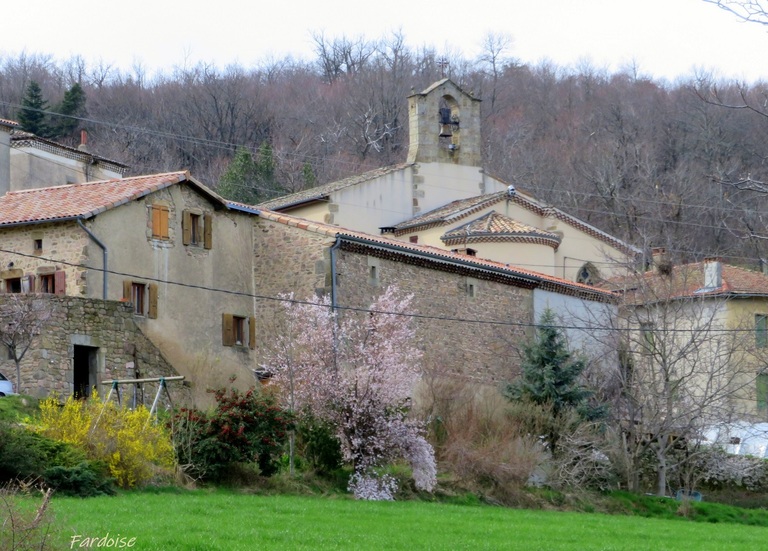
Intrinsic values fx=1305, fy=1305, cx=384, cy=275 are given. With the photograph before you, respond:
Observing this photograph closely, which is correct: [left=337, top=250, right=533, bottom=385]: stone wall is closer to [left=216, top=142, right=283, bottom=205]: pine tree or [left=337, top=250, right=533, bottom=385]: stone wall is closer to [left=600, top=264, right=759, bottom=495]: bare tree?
[left=600, top=264, right=759, bottom=495]: bare tree

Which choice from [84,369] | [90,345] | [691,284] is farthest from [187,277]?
[691,284]

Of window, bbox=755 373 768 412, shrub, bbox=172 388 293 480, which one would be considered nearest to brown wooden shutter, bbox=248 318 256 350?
shrub, bbox=172 388 293 480

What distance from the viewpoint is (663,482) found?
33.2 metres

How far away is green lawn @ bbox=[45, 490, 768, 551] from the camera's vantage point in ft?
51.7

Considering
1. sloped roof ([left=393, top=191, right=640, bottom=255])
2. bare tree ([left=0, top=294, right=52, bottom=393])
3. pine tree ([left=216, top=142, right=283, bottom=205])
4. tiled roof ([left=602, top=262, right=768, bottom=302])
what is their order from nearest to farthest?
bare tree ([left=0, top=294, right=52, bottom=393]) < tiled roof ([left=602, top=262, right=768, bottom=302]) < sloped roof ([left=393, top=191, right=640, bottom=255]) < pine tree ([left=216, top=142, right=283, bottom=205])

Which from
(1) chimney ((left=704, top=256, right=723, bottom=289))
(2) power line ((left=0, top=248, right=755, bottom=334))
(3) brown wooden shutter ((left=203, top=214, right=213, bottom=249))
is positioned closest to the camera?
(2) power line ((left=0, top=248, right=755, bottom=334))

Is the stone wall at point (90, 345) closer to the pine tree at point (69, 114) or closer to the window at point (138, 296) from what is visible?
the window at point (138, 296)

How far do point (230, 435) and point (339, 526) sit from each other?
533 cm

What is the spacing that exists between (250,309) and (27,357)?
7804 mm

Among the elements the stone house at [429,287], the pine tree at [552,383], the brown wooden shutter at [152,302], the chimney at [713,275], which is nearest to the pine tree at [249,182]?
the chimney at [713,275]

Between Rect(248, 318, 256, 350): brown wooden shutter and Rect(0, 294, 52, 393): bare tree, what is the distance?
7.13 meters

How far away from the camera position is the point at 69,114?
75750 millimetres

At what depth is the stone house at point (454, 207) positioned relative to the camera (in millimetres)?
43656

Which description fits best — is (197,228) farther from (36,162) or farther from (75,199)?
(36,162)
